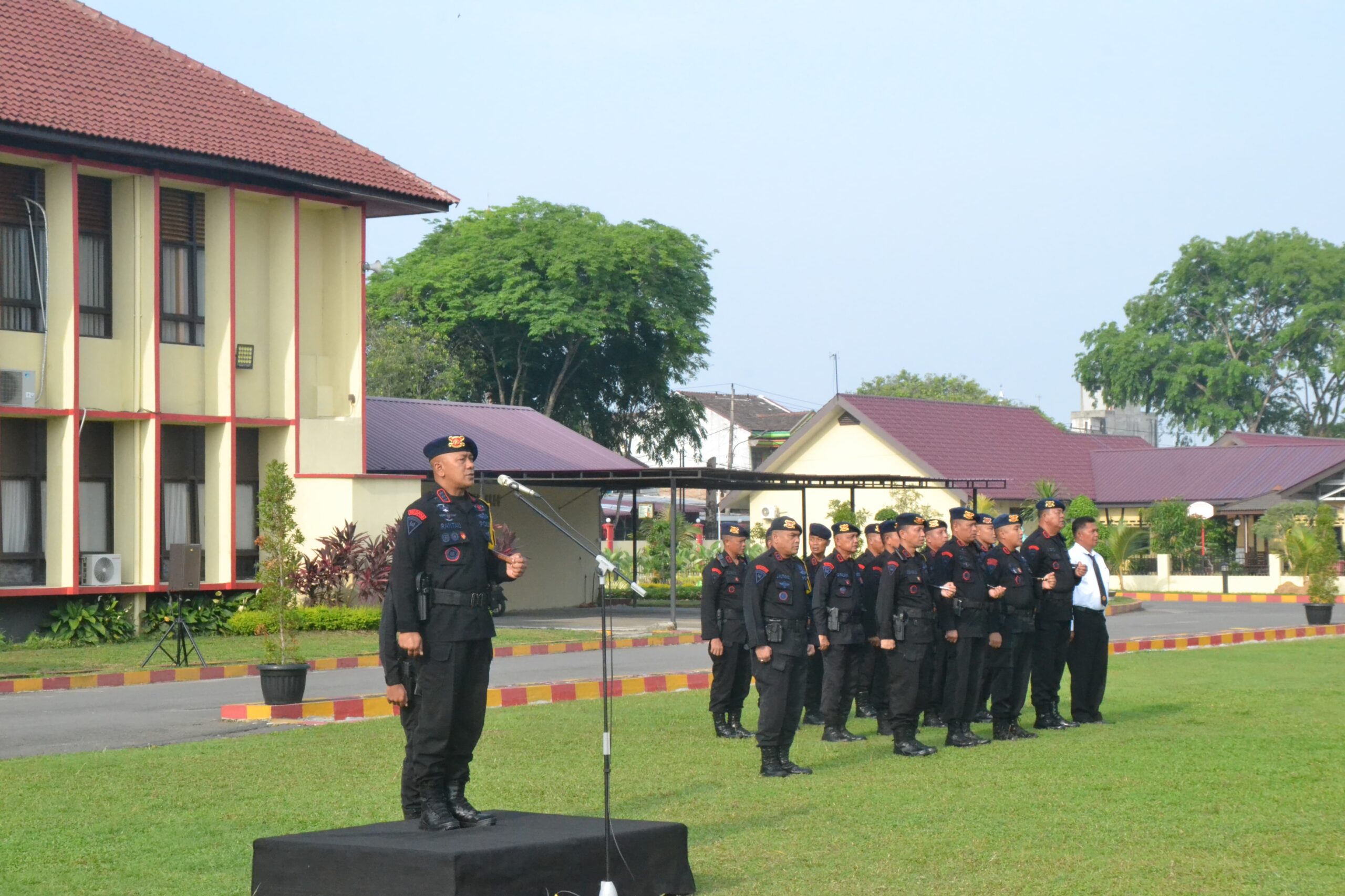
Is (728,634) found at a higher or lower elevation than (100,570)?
lower

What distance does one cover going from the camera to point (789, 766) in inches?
467

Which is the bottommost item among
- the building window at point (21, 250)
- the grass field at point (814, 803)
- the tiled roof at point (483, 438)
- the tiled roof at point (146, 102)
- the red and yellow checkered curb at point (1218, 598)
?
the red and yellow checkered curb at point (1218, 598)

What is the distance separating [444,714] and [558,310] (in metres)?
46.4

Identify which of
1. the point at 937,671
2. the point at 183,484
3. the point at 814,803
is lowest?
the point at 814,803

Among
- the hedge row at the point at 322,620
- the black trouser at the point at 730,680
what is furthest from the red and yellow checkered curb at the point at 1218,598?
the black trouser at the point at 730,680

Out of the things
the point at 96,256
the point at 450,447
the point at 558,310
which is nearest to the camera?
the point at 450,447

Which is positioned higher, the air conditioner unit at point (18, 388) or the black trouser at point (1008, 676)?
the air conditioner unit at point (18, 388)

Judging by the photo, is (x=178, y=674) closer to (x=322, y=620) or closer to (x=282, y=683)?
(x=282, y=683)

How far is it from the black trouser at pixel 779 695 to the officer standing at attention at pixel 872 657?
234 centimetres

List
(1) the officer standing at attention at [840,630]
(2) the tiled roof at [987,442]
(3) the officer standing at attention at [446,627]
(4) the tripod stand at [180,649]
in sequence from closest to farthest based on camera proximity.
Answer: (3) the officer standing at attention at [446,627] → (1) the officer standing at attention at [840,630] → (4) the tripod stand at [180,649] → (2) the tiled roof at [987,442]

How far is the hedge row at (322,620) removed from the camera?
27.4 meters

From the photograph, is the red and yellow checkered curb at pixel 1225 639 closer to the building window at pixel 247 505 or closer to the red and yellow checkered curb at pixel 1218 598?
the red and yellow checkered curb at pixel 1218 598

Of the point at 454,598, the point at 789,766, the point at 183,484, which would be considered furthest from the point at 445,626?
the point at 183,484

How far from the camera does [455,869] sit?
23.2ft
